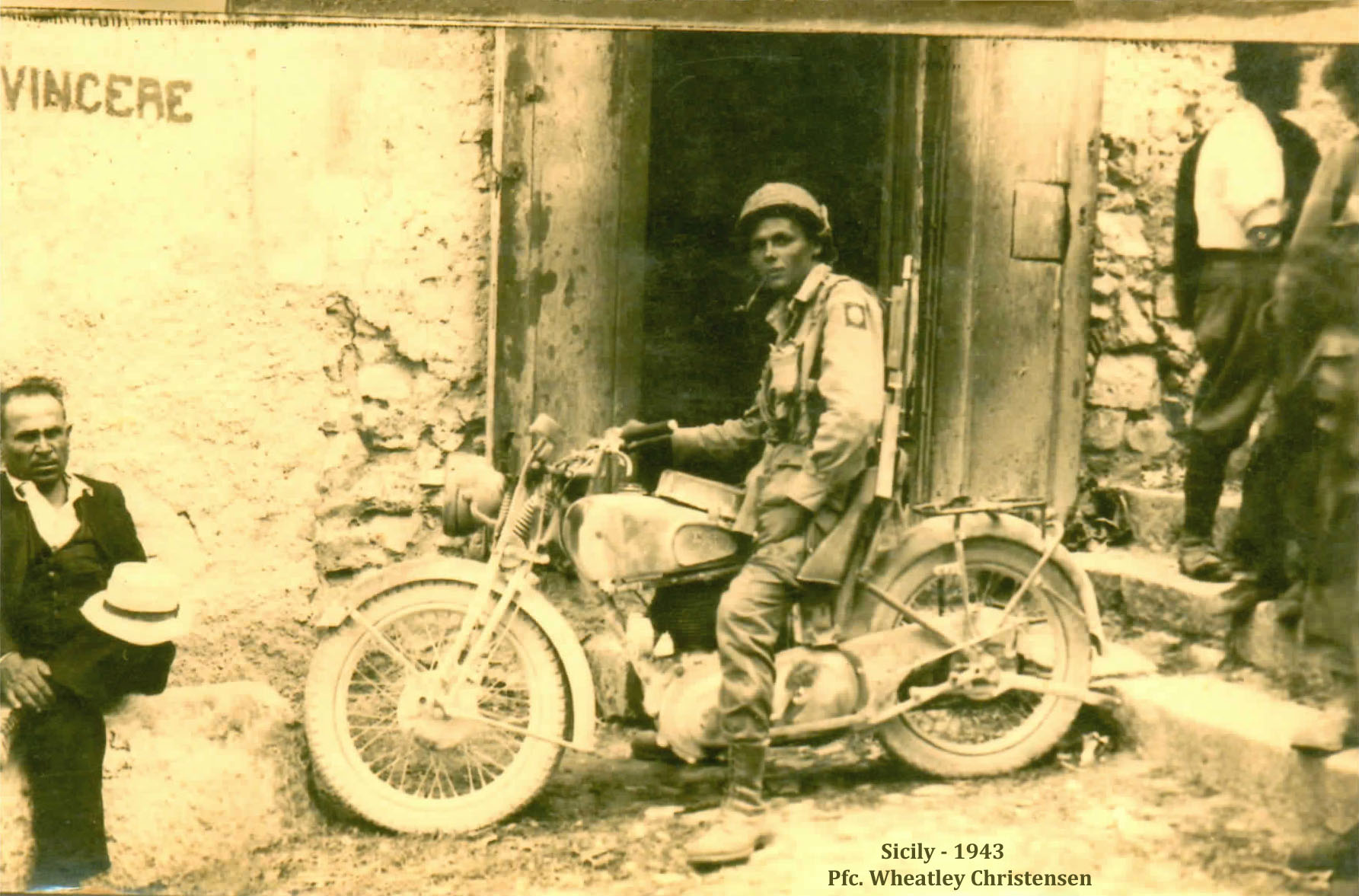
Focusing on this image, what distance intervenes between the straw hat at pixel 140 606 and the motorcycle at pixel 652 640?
0.42 meters

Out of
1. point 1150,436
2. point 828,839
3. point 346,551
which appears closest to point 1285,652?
point 1150,436

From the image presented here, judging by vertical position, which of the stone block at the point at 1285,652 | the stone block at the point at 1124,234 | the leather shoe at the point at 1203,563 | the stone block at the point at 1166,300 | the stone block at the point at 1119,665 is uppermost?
the stone block at the point at 1124,234

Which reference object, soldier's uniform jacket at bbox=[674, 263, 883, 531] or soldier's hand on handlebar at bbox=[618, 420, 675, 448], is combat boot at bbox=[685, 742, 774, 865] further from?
soldier's hand on handlebar at bbox=[618, 420, 675, 448]

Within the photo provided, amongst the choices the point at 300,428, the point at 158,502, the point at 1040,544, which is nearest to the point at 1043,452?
the point at 1040,544

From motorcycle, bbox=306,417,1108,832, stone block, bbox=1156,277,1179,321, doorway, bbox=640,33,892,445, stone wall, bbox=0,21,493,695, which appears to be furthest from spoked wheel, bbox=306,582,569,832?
stone block, bbox=1156,277,1179,321

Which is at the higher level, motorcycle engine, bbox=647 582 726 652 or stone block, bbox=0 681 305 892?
motorcycle engine, bbox=647 582 726 652

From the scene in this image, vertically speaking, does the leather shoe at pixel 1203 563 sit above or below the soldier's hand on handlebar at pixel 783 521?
below

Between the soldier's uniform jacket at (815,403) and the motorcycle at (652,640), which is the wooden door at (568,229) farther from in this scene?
the soldier's uniform jacket at (815,403)

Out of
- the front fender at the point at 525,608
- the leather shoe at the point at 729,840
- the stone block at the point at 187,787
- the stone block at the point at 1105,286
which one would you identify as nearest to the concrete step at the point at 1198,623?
the stone block at the point at 1105,286

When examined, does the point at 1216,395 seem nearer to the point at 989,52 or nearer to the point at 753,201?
the point at 989,52

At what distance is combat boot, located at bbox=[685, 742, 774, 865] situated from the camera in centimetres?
433

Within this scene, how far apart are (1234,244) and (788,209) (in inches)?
53.9

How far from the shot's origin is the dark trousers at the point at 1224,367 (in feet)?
15.0

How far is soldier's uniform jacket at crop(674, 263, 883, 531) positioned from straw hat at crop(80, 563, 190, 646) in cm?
158
